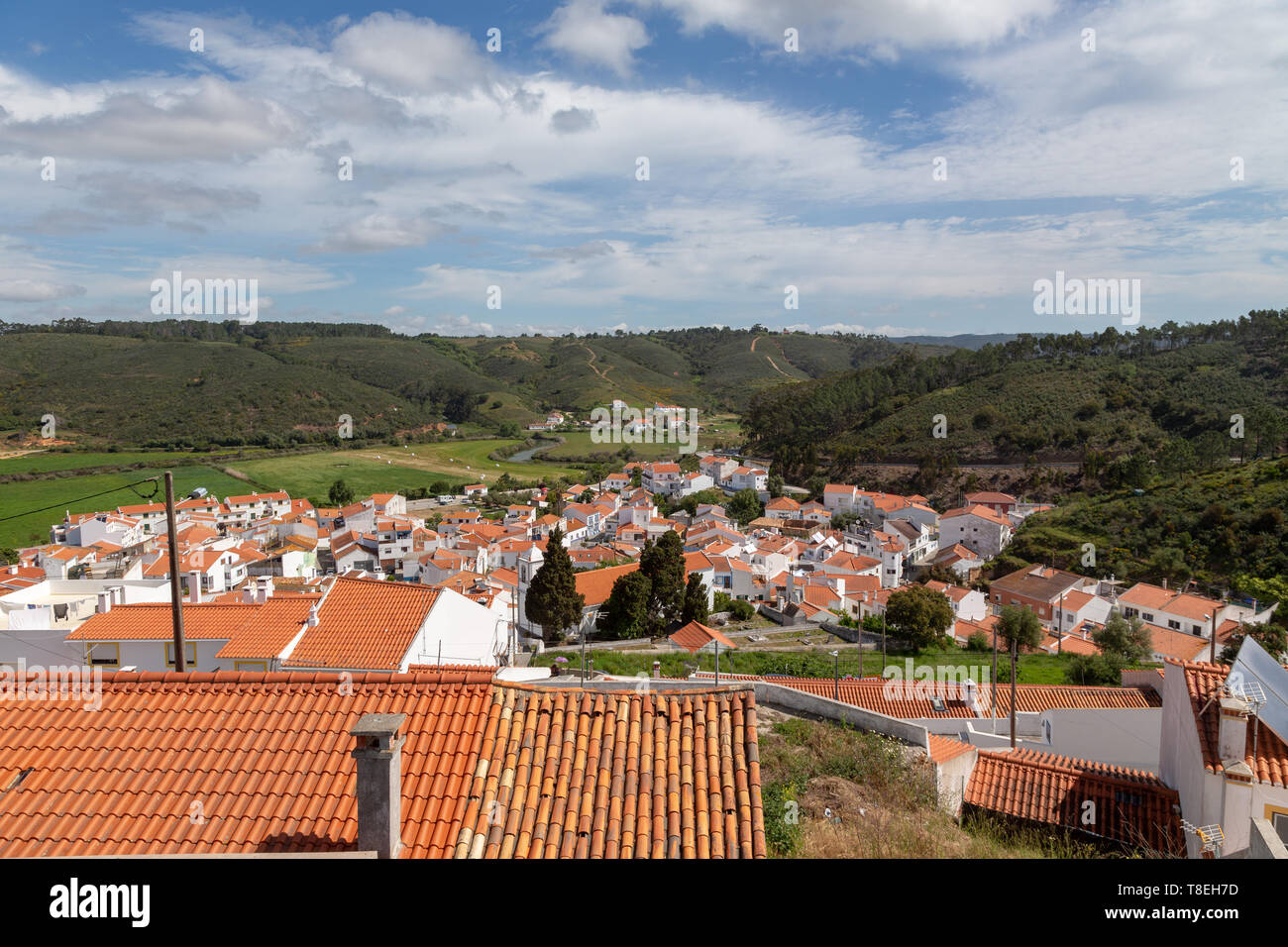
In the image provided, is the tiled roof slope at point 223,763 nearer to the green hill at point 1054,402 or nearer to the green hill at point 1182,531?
the green hill at point 1182,531

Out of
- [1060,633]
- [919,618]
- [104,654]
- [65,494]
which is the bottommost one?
[1060,633]

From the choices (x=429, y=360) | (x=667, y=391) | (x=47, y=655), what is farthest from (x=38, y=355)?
(x=47, y=655)

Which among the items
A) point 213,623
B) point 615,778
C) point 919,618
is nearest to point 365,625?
point 213,623

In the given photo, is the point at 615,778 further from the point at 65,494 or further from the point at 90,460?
the point at 90,460

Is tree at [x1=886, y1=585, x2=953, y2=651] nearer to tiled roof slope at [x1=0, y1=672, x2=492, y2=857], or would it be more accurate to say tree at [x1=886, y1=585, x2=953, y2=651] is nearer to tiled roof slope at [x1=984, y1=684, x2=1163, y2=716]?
tiled roof slope at [x1=984, y1=684, x2=1163, y2=716]

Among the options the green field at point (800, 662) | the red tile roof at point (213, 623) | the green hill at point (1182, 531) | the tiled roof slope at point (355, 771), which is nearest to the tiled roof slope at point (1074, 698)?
the green field at point (800, 662)

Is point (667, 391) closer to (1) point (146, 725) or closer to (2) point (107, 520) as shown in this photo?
(2) point (107, 520)

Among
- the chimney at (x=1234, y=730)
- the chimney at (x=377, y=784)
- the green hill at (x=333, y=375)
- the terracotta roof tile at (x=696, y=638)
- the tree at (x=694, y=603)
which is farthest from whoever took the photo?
the green hill at (x=333, y=375)

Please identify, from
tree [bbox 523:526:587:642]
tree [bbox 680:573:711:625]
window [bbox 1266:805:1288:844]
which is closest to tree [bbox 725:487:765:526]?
tree [bbox 680:573:711:625]
